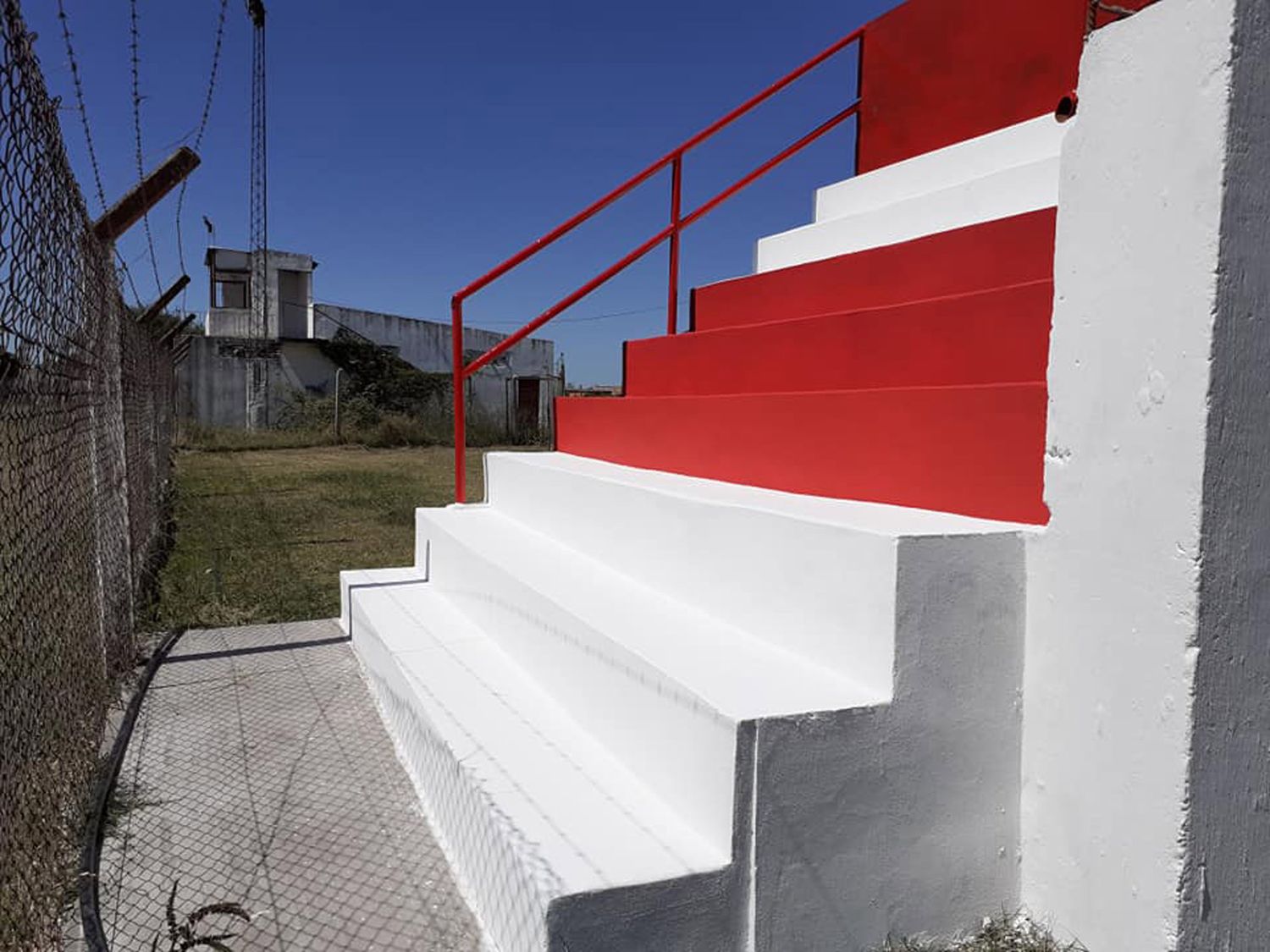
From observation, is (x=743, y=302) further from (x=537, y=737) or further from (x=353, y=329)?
(x=353, y=329)

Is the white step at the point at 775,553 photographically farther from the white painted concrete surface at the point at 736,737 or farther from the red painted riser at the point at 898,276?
the red painted riser at the point at 898,276

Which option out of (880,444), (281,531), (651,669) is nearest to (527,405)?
(281,531)

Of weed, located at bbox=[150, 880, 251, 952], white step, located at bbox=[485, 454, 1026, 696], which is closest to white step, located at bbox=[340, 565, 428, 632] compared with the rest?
white step, located at bbox=[485, 454, 1026, 696]

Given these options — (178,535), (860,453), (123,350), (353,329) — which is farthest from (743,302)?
(353,329)

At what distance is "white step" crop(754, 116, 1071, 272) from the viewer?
301cm

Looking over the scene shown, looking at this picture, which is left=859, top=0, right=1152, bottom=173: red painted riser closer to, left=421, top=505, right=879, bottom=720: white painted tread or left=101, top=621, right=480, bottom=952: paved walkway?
left=421, top=505, right=879, bottom=720: white painted tread

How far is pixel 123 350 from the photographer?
5.11 metres

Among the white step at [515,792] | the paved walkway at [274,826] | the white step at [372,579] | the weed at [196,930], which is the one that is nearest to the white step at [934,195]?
the white step at [515,792]

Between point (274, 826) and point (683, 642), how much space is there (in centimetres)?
144

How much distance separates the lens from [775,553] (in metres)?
2.23

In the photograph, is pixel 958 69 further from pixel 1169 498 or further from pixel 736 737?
pixel 736 737

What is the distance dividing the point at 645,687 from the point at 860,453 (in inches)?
35.5

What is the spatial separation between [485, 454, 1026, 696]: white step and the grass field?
9.42 ft

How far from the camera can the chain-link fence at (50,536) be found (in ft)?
6.52
